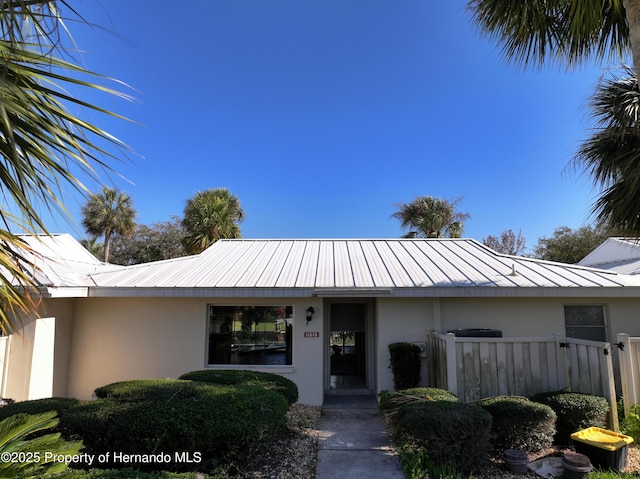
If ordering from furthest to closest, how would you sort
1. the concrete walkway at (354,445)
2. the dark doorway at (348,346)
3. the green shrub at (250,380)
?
1. the dark doorway at (348,346)
2. the green shrub at (250,380)
3. the concrete walkway at (354,445)

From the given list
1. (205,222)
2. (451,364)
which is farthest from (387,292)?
(205,222)

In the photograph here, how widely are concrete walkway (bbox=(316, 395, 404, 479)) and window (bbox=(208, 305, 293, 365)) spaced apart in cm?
180

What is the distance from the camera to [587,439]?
4.99 metres

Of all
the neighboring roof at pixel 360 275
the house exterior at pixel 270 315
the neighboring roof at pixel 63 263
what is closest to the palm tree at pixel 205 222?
the neighboring roof at pixel 63 263

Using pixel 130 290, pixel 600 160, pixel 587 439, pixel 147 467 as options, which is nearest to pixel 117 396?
pixel 147 467

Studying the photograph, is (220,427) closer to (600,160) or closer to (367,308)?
(367,308)

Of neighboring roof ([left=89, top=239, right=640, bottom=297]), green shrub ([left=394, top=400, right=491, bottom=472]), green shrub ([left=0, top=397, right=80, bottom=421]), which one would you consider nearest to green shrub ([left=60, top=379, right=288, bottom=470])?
green shrub ([left=0, top=397, right=80, bottom=421])

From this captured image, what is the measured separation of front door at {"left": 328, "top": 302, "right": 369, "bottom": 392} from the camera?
10.5 m

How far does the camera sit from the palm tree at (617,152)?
6.20 meters

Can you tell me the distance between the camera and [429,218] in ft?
73.2

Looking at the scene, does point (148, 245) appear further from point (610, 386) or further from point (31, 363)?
point (610, 386)

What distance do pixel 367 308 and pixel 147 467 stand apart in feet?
22.3

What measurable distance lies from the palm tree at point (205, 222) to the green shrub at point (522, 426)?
643 inches

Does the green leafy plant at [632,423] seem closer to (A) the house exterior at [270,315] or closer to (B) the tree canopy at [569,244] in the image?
(A) the house exterior at [270,315]
